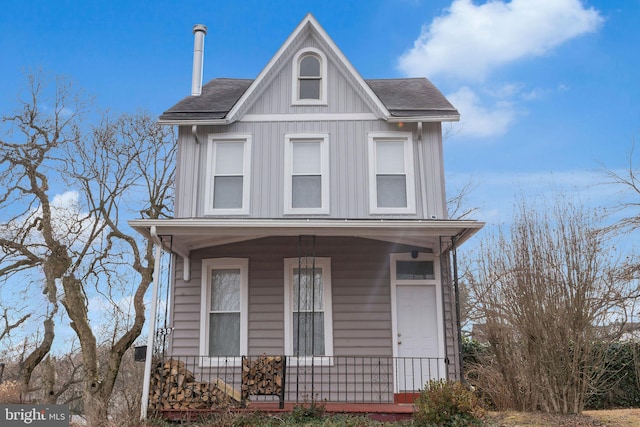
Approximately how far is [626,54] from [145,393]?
11.9 meters

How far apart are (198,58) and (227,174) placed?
3363mm

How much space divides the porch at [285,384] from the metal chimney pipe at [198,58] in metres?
6.10

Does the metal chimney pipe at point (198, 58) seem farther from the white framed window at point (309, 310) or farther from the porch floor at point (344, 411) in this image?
the porch floor at point (344, 411)

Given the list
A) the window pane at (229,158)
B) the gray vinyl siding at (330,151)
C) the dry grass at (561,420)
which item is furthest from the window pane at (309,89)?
the dry grass at (561,420)

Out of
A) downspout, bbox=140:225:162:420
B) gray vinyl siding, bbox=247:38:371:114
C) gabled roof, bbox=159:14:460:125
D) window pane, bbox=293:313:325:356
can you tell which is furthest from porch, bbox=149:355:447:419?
gray vinyl siding, bbox=247:38:371:114

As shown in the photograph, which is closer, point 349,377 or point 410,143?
point 349,377

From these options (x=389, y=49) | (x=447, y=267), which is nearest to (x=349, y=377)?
(x=447, y=267)

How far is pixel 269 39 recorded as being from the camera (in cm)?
1565

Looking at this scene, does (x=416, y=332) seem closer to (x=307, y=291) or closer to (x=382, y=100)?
(x=307, y=291)

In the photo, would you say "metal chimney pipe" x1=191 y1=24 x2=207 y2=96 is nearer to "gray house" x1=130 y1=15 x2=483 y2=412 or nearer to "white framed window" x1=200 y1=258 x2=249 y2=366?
"gray house" x1=130 y1=15 x2=483 y2=412

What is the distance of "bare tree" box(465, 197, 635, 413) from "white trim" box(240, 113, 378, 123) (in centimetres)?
364

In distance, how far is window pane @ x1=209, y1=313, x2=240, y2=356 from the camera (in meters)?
10.4

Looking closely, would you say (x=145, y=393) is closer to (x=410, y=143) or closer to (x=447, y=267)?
(x=447, y=267)

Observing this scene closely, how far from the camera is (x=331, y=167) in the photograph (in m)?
11.2
